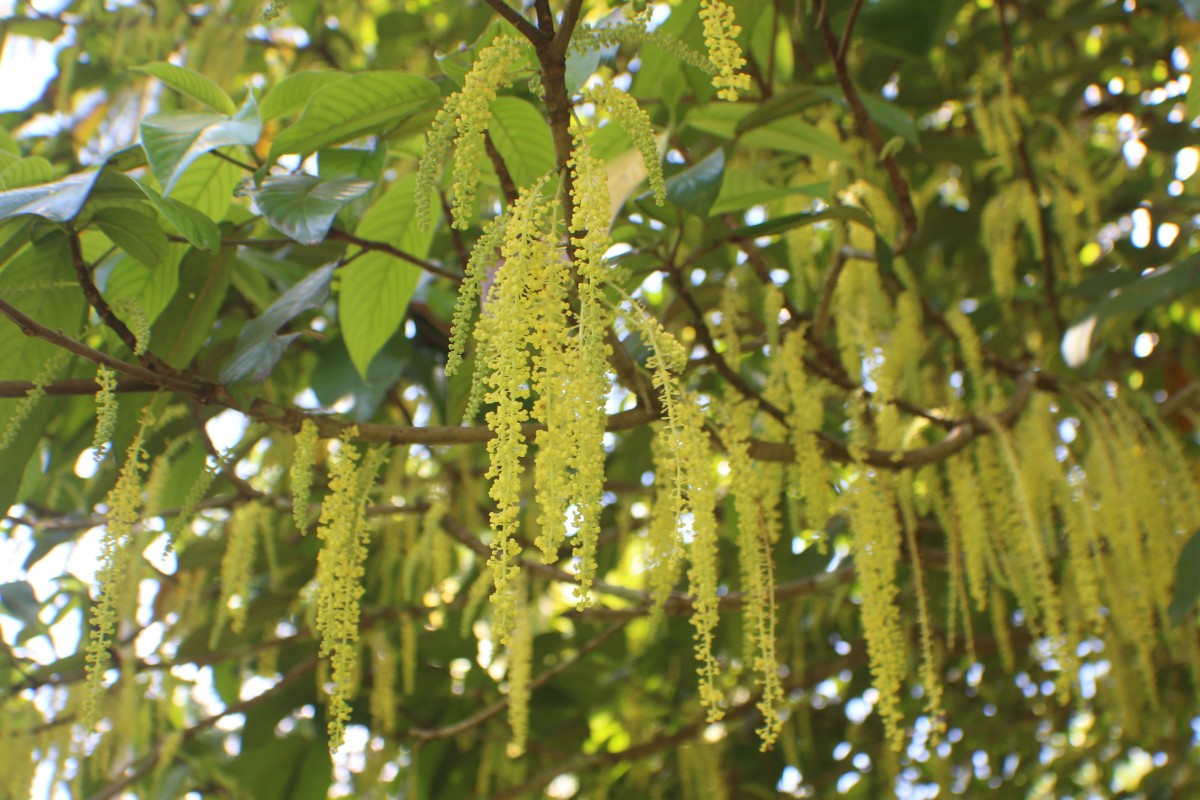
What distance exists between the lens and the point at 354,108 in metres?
1.32

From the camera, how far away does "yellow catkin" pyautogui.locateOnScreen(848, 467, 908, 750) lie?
131 cm

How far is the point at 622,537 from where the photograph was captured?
257 centimetres

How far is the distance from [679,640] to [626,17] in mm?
1824

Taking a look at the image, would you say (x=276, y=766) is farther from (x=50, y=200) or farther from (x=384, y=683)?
(x=50, y=200)

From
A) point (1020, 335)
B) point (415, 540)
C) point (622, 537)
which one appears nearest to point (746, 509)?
point (415, 540)

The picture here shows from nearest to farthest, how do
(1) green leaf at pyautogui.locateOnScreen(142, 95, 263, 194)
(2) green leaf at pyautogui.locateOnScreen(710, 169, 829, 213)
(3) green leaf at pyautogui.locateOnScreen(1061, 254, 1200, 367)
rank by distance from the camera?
(1) green leaf at pyautogui.locateOnScreen(142, 95, 263, 194)
(2) green leaf at pyautogui.locateOnScreen(710, 169, 829, 213)
(3) green leaf at pyautogui.locateOnScreen(1061, 254, 1200, 367)

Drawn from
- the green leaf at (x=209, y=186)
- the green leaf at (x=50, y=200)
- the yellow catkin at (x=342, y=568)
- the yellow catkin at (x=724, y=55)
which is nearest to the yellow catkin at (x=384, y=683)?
the yellow catkin at (x=342, y=568)

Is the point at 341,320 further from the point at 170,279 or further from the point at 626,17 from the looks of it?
the point at 626,17

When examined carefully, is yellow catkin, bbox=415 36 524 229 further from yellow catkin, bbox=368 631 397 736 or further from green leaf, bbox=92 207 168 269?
yellow catkin, bbox=368 631 397 736

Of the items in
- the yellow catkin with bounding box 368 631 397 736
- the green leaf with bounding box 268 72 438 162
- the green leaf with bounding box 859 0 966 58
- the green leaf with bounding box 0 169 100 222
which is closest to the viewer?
the green leaf with bounding box 0 169 100 222

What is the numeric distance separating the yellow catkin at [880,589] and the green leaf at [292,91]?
951mm

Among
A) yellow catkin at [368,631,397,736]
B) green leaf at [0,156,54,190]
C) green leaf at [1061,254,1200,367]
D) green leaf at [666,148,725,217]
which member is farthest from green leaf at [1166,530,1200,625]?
green leaf at [0,156,54,190]

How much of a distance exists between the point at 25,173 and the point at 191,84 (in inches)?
11.6

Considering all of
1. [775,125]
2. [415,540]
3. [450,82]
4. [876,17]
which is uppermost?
[876,17]
